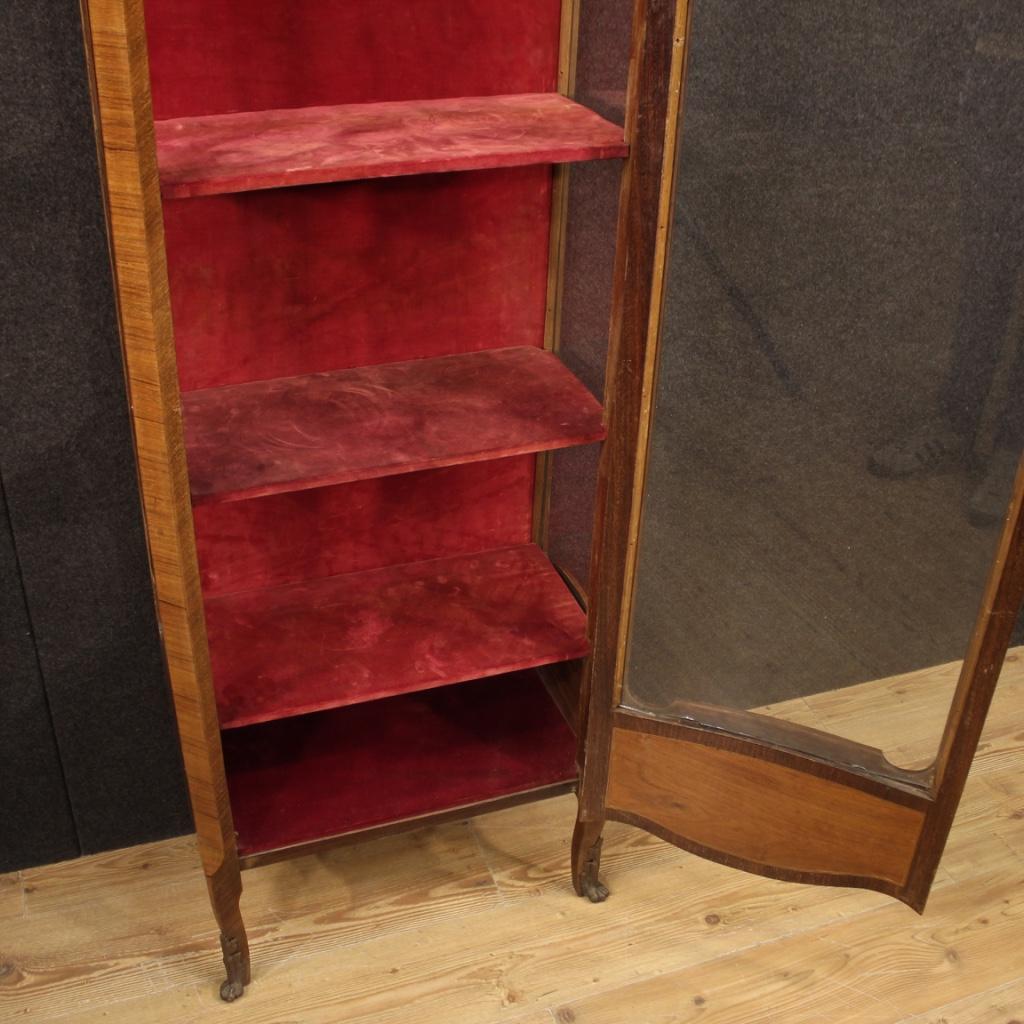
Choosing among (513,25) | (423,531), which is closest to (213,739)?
(423,531)

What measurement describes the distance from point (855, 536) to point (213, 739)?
0.84m

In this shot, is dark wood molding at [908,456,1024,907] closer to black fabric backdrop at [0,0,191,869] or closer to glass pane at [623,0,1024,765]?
glass pane at [623,0,1024,765]

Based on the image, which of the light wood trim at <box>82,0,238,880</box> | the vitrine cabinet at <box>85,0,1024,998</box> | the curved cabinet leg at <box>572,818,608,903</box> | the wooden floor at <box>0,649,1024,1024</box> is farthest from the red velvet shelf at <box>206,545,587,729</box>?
the wooden floor at <box>0,649,1024,1024</box>

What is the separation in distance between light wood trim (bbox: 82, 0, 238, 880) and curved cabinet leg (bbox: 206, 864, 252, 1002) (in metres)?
0.06

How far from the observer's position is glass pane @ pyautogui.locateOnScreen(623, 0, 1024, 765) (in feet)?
4.31

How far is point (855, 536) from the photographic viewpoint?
63.7 inches

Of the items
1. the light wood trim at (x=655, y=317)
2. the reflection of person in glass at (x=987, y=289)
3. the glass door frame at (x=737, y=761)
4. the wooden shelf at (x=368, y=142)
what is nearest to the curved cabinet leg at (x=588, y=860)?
the glass door frame at (x=737, y=761)

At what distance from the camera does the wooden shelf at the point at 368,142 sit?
1.26 m

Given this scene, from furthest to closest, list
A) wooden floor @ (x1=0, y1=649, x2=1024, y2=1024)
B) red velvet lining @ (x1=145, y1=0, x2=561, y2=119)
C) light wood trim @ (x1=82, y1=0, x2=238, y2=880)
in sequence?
wooden floor @ (x1=0, y1=649, x2=1024, y2=1024) → red velvet lining @ (x1=145, y1=0, x2=561, y2=119) → light wood trim @ (x1=82, y1=0, x2=238, y2=880)

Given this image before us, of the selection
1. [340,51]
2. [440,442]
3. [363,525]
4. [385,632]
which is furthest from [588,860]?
[340,51]

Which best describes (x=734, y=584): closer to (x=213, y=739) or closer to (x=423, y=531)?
(x=423, y=531)

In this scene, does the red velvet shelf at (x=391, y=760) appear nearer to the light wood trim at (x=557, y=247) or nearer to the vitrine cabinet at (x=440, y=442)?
the vitrine cabinet at (x=440, y=442)

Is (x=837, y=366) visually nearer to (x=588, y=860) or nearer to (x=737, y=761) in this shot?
(x=737, y=761)

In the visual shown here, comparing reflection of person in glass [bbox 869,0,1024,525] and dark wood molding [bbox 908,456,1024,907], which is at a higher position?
reflection of person in glass [bbox 869,0,1024,525]
